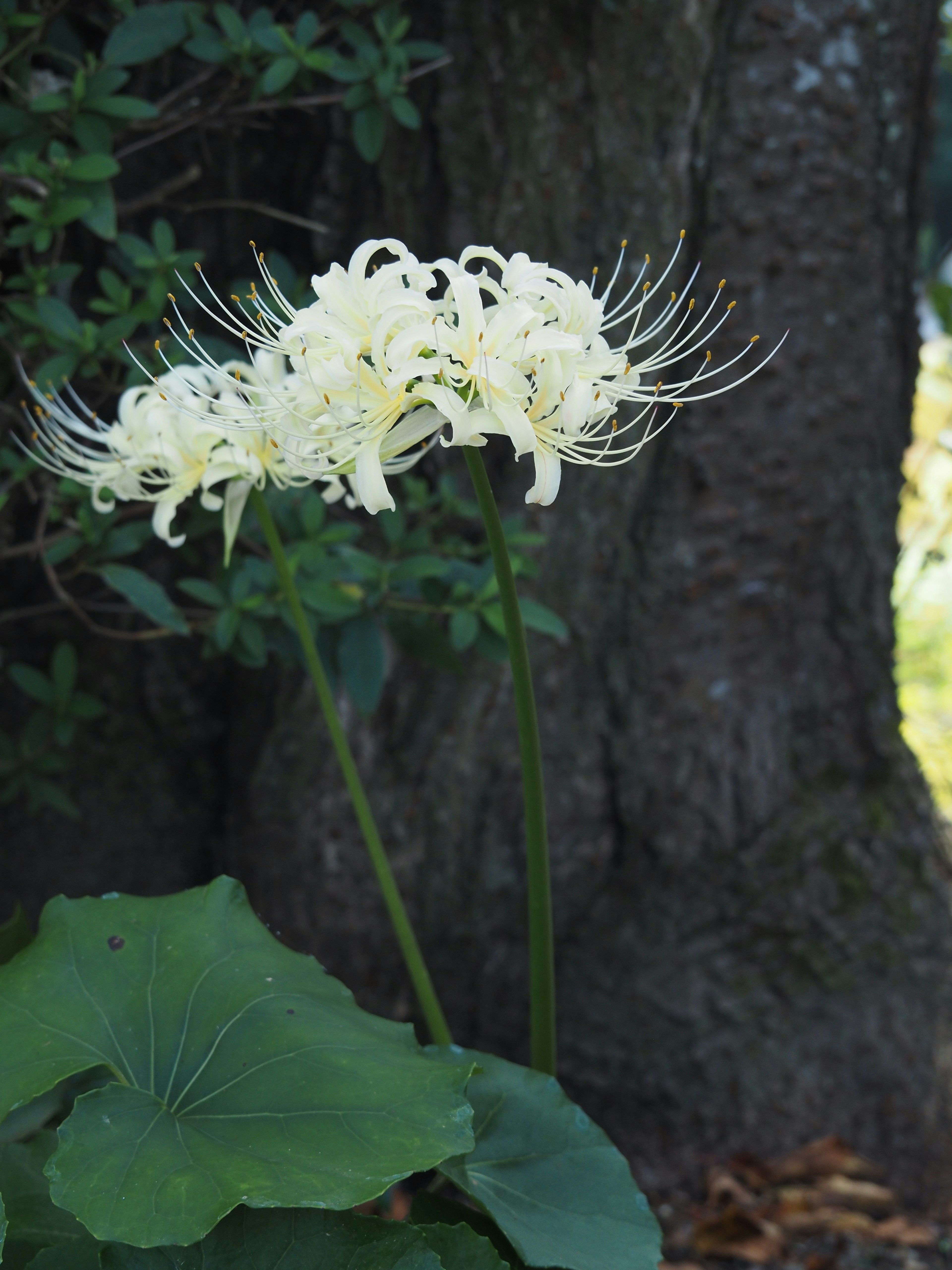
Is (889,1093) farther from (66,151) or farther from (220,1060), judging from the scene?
(66,151)

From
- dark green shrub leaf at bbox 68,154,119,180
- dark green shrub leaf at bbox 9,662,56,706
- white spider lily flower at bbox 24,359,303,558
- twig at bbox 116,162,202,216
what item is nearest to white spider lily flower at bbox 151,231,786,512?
white spider lily flower at bbox 24,359,303,558

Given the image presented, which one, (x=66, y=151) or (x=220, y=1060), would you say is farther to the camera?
(x=66, y=151)

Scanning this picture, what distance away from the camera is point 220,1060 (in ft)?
3.10

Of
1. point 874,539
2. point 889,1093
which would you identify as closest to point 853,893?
point 889,1093

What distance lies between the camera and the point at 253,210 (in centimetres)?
176

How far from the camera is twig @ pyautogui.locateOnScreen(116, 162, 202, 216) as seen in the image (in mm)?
1562

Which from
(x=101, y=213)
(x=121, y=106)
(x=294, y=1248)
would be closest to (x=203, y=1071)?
(x=294, y=1248)

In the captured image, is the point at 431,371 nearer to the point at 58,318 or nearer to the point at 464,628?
the point at 464,628

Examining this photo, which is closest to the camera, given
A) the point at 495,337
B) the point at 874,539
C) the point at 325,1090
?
the point at 495,337

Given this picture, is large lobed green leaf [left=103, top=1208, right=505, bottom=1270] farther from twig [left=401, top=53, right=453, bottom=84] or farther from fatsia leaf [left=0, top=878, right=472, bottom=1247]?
twig [left=401, top=53, right=453, bottom=84]

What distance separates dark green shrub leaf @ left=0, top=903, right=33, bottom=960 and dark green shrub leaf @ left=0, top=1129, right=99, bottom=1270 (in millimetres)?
223

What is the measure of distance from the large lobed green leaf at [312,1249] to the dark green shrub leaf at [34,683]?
3.15 feet

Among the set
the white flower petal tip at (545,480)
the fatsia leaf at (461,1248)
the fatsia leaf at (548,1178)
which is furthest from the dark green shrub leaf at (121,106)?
the fatsia leaf at (461,1248)

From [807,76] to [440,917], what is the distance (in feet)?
4.90
